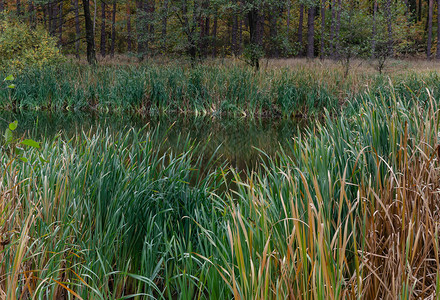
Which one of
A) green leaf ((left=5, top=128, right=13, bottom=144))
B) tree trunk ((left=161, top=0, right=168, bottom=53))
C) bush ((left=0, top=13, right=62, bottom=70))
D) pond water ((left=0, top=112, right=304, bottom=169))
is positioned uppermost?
tree trunk ((left=161, top=0, right=168, bottom=53))

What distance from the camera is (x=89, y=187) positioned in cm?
233

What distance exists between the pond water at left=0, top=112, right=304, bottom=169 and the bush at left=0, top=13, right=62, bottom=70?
260 cm

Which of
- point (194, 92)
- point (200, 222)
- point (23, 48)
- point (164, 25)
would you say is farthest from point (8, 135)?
point (164, 25)

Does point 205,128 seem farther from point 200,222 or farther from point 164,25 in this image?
point 164,25

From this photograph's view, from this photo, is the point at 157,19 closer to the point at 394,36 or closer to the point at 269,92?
the point at 269,92

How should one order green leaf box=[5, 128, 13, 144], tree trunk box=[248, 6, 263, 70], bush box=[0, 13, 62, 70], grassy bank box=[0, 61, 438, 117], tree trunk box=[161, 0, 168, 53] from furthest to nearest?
tree trunk box=[161, 0, 168, 53]
tree trunk box=[248, 6, 263, 70]
bush box=[0, 13, 62, 70]
grassy bank box=[0, 61, 438, 117]
green leaf box=[5, 128, 13, 144]

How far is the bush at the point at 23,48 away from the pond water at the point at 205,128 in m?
2.60

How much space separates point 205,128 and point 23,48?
23.4ft

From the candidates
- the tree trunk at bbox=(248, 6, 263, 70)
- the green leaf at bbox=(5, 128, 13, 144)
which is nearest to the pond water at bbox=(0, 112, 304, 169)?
the green leaf at bbox=(5, 128, 13, 144)

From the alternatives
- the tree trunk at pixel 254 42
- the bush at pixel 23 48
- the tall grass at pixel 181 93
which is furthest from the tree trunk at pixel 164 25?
the tall grass at pixel 181 93

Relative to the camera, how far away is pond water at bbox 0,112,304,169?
676cm

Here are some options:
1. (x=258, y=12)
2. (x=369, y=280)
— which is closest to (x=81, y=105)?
(x=258, y=12)

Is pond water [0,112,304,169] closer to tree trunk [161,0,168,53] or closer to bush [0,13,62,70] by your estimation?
bush [0,13,62,70]

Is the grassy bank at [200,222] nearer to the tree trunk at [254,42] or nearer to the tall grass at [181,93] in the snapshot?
the tall grass at [181,93]
